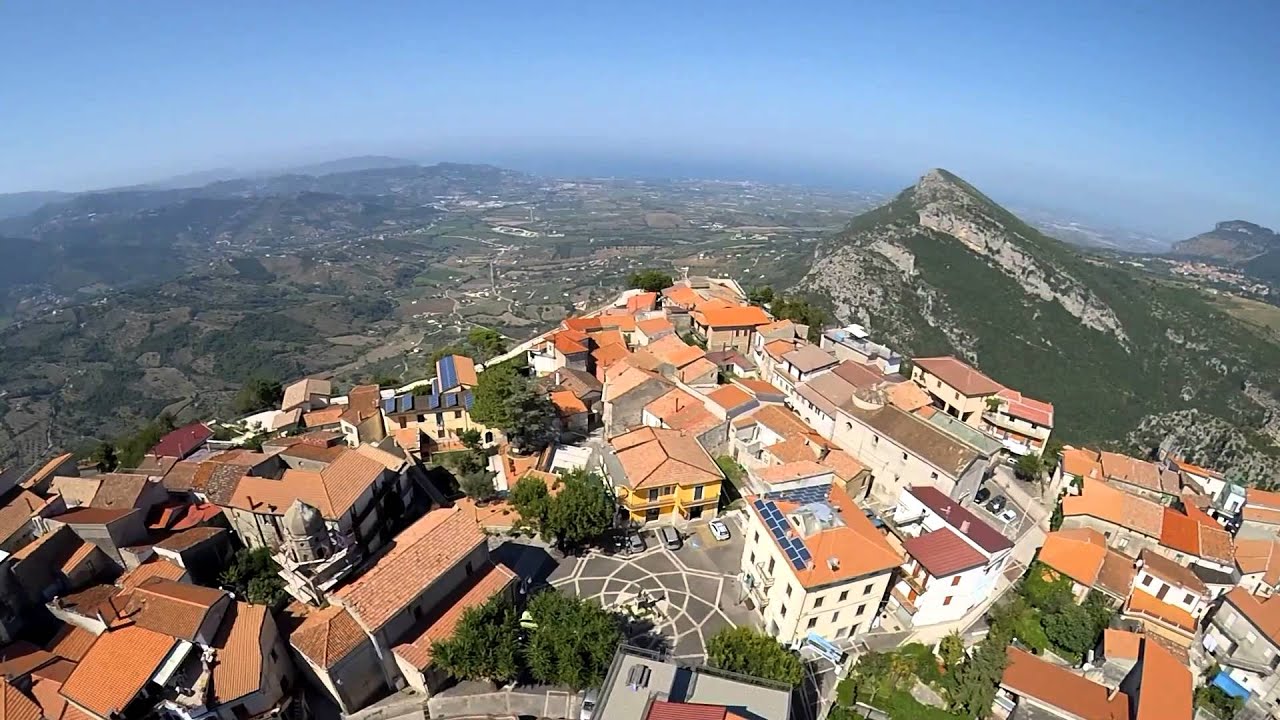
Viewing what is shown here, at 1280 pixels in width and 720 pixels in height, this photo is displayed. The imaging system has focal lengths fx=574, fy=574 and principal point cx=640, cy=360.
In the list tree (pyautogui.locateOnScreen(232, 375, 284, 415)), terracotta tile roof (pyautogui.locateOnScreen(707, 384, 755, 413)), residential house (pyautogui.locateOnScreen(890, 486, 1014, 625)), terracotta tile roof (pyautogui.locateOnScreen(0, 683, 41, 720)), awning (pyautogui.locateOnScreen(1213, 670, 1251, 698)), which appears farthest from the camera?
tree (pyautogui.locateOnScreen(232, 375, 284, 415))

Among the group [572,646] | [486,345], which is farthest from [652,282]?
[572,646]

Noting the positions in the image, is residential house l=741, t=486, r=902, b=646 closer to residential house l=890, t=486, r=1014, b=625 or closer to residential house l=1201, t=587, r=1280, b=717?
residential house l=890, t=486, r=1014, b=625

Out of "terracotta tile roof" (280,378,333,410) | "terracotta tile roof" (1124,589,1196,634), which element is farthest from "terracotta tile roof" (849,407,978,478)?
"terracotta tile roof" (280,378,333,410)

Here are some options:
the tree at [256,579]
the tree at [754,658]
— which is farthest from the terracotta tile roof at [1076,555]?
the tree at [256,579]

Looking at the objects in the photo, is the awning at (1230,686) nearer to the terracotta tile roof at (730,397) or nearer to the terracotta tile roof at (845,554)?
the terracotta tile roof at (845,554)

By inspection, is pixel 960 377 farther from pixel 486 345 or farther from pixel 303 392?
pixel 303 392

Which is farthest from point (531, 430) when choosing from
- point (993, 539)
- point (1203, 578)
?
point (1203, 578)
